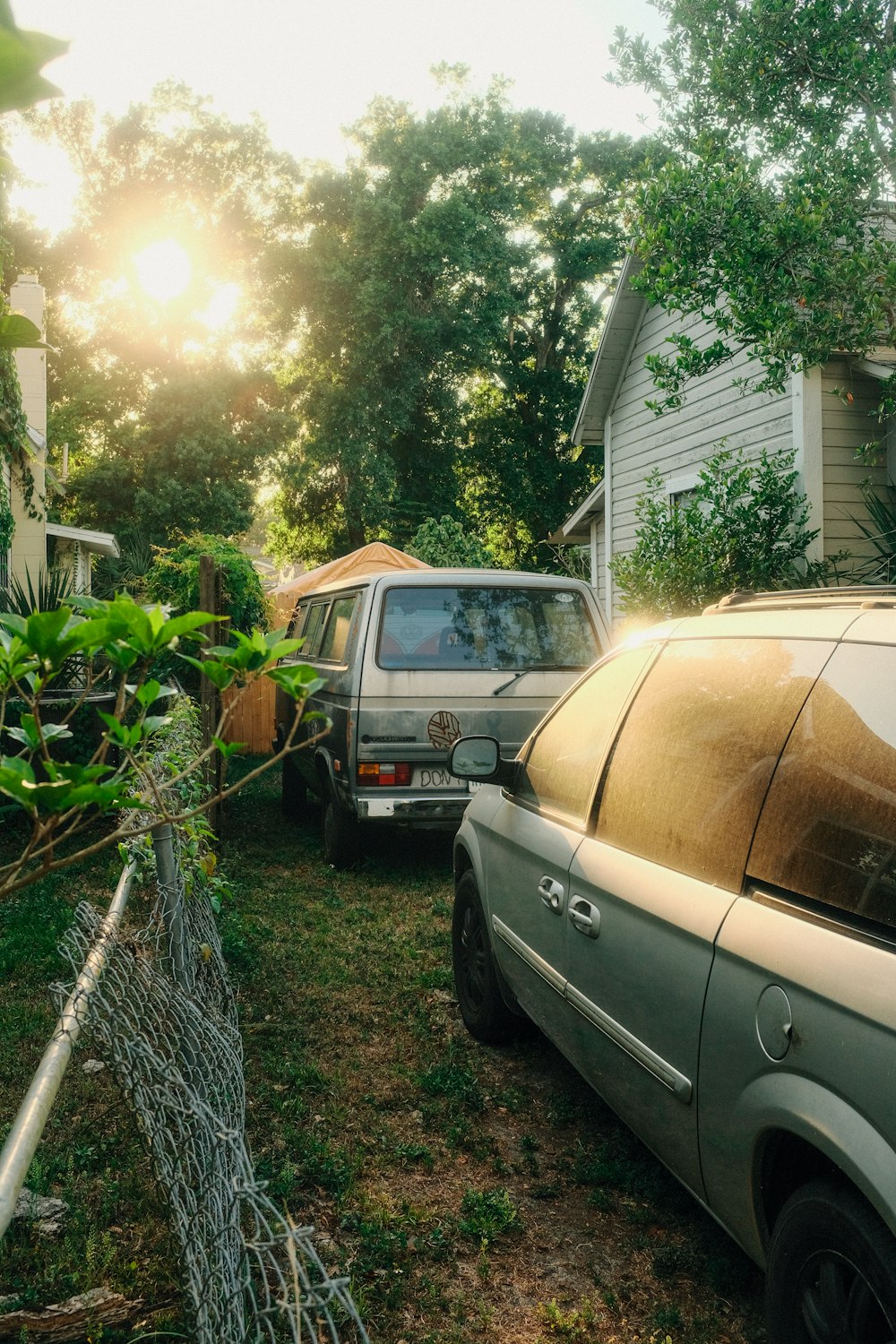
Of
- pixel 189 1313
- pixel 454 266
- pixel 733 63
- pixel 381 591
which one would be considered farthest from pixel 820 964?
pixel 454 266

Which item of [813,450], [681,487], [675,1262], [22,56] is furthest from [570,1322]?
[681,487]

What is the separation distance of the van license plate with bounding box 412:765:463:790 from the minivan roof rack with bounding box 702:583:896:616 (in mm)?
4371

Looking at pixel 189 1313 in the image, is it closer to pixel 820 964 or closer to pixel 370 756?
pixel 820 964

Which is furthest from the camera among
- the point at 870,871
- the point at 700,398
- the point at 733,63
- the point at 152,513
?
the point at 152,513

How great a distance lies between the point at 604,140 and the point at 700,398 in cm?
3030

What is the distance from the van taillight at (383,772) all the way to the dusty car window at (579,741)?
3035mm

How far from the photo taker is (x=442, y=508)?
36.4 meters

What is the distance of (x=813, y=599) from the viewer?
256 cm

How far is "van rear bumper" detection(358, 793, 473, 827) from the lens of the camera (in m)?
7.19

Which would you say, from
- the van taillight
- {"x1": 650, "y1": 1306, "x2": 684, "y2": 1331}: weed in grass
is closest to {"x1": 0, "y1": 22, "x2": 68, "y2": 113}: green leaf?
{"x1": 650, "y1": 1306, "x2": 684, "y2": 1331}: weed in grass

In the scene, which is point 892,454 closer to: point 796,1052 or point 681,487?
point 681,487

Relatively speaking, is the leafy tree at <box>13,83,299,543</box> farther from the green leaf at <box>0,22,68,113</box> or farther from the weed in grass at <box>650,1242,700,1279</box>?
the green leaf at <box>0,22,68,113</box>

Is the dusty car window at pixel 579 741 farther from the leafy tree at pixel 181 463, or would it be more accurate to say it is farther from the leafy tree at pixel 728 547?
the leafy tree at pixel 181 463

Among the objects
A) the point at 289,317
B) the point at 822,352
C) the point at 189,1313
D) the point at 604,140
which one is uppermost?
the point at 604,140
